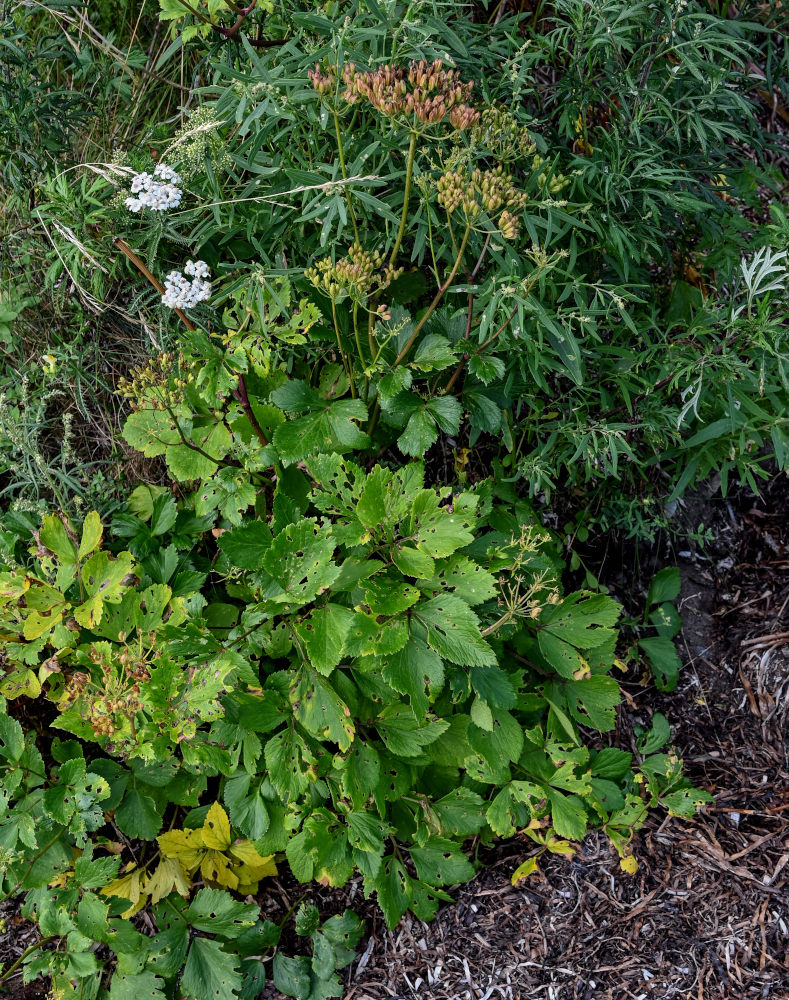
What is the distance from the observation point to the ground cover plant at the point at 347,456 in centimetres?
205

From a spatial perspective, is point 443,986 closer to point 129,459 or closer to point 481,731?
point 481,731

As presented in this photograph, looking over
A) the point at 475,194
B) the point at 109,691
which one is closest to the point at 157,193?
the point at 475,194

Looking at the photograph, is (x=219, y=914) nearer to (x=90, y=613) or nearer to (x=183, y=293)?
(x=90, y=613)

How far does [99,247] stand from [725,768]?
2.60m

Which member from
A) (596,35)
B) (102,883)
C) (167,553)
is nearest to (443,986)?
(102,883)

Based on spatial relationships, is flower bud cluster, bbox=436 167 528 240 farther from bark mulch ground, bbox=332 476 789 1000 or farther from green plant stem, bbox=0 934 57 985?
green plant stem, bbox=0 934 57 985

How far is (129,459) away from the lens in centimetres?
273

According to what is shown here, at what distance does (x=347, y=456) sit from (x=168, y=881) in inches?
52.8

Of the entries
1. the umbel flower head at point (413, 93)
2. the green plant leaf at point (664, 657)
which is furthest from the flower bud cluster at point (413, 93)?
the green plant leaf at point (664, 657)

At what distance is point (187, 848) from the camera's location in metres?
2.36

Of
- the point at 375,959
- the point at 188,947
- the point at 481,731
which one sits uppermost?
the point at 481,731

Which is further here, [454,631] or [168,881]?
[168,881]

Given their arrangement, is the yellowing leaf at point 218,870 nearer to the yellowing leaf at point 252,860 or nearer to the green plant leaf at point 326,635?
the yellowing leaf at point 252,860

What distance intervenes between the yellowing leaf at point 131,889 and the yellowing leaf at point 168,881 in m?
0.02
